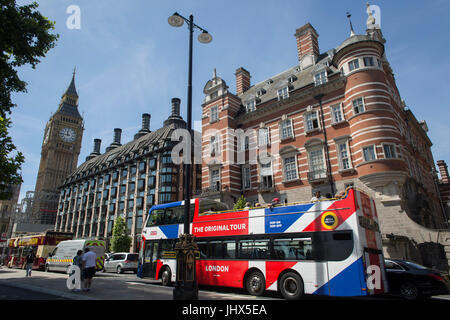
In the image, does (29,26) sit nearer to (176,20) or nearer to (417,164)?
(176,20)

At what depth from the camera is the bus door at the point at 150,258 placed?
612 inches

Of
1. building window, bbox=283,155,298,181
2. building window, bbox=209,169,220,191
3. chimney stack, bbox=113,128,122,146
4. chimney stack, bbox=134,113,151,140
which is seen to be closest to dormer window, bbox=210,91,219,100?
building window, bbox=209,169,220,191

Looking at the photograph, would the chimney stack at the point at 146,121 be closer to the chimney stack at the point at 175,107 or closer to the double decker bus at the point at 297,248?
the chimney stack at the point at 175,107

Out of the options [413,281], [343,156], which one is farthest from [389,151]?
[413,281]

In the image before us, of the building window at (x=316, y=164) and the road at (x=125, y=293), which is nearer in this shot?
the road at (x=125, y=293)

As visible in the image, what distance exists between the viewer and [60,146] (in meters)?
108

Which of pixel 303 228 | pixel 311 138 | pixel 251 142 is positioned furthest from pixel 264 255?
pixel 251 142

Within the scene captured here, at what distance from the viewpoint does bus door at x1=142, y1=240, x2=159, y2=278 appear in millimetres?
15542

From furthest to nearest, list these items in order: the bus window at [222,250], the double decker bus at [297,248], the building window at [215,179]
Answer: the building window at [215,179] → the bus window at [222,250] → the double decker bus at [297,248]

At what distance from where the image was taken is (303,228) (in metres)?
10.5

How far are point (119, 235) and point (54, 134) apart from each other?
79028mm

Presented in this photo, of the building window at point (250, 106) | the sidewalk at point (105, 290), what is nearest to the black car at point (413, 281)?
the sidewalk at point (105, 290)

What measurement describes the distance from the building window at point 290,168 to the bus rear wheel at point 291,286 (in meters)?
15.9

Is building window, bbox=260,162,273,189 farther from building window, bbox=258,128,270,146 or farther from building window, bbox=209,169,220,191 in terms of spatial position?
building window, bbox=209,169,220,191
